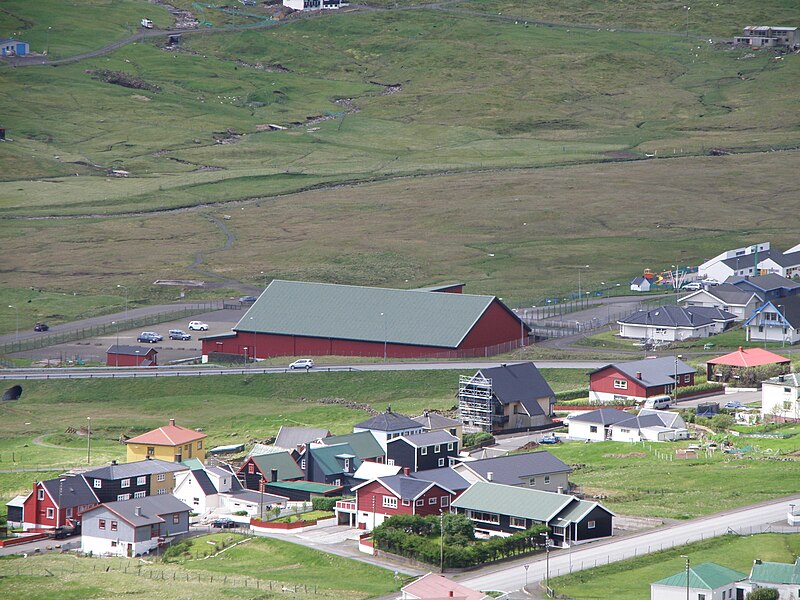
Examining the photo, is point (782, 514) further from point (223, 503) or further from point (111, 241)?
point (111, 241)

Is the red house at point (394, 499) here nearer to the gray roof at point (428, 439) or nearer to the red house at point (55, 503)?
A: the gray roof at point (428, 439)

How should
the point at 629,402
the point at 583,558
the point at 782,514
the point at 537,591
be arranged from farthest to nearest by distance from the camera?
the point at 629,402, the point at 782,514, the point at 583,558, the point at 537,591

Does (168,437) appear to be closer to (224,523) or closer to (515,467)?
(224,523)

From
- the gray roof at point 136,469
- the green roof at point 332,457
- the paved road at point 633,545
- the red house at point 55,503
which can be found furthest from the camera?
the green roof at point 332,457

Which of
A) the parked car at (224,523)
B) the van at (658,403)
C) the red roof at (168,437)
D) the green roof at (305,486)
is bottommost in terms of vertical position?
the parked car at (224,523)

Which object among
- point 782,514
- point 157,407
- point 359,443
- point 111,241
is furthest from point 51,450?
point 111,241

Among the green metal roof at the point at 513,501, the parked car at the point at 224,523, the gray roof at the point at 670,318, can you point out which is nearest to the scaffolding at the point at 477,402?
the green metal roof at the point at 513,501
